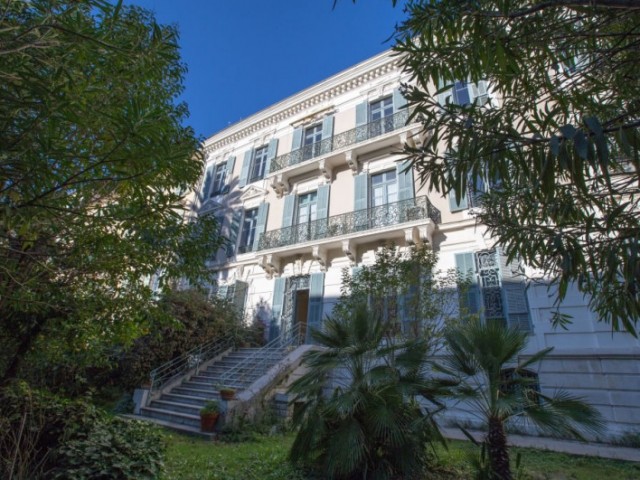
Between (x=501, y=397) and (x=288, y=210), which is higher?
(x=288, y=210)

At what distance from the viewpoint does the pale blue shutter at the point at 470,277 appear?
336 inches

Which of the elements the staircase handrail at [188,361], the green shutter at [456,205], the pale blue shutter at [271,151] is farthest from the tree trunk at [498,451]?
the pale blue shutter at [271,151]

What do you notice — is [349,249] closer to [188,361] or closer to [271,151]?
[188,361]

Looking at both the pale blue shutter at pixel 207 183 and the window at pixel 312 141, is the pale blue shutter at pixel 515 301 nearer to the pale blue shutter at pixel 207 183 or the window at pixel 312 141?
the window at pixel 312 141

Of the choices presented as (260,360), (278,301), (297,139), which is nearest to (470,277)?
(260,360)

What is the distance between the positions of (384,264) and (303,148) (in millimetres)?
7668

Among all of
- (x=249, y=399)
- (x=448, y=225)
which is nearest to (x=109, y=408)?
(x=249, y=399)

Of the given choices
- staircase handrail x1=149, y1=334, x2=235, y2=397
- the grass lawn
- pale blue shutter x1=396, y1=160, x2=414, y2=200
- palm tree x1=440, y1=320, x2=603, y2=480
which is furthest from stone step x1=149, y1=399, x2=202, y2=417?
pale blue shutter x1=396, y1=160, x2=414, y2=200

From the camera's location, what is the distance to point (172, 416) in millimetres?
7762

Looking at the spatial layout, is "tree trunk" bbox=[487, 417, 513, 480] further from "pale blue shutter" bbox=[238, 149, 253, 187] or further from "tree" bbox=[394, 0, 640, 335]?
"pale blue shutter" bbox=[238, 149, 253, 187]

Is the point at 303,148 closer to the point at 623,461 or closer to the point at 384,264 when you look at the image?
the point at 384,264

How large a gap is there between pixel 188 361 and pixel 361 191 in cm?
770

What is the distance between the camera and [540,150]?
7.11 ft

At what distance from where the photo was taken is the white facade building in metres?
7.20
